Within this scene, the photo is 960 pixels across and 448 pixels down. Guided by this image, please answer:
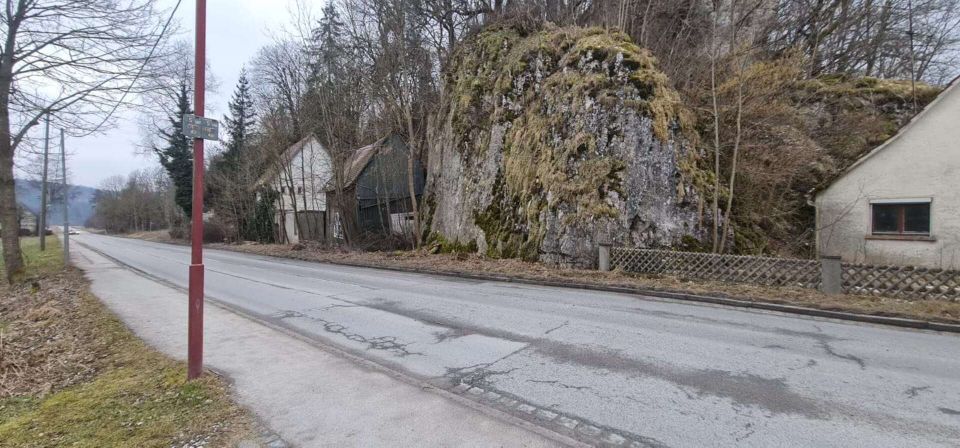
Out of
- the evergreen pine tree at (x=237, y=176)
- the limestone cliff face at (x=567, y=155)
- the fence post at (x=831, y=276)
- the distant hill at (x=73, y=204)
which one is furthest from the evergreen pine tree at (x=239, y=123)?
the fence post at (x=831, y=276)

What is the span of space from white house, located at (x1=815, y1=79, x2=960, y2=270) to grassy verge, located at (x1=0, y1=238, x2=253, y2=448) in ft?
44.5

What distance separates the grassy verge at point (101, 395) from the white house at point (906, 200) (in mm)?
13553

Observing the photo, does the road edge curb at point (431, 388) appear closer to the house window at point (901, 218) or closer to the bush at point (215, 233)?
the house window at point (901, 218)

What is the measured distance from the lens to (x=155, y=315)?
355 inches

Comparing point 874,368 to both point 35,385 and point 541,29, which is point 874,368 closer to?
point 35,385

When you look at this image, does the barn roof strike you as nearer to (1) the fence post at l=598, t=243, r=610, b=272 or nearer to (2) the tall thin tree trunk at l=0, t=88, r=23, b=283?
(2) the tall thin tree trunk at l=0, t=88, r=23, b=283

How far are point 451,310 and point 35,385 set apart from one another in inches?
235

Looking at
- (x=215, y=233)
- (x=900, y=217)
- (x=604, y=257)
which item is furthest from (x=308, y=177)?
(x=900, y=217)

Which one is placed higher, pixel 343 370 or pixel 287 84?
pixel 287 84

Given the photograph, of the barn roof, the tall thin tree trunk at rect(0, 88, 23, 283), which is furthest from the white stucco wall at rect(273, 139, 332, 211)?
the tall thin tree trunk at rect(0, 88, 23, 283)

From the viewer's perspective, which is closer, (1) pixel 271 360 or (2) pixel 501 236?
(1) pixel 271 360

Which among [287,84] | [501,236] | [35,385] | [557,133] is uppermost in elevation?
[287,84]

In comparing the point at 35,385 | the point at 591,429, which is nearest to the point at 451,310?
the point at 591,429

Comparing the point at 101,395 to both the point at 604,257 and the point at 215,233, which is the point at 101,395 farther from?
the point at 215,233
